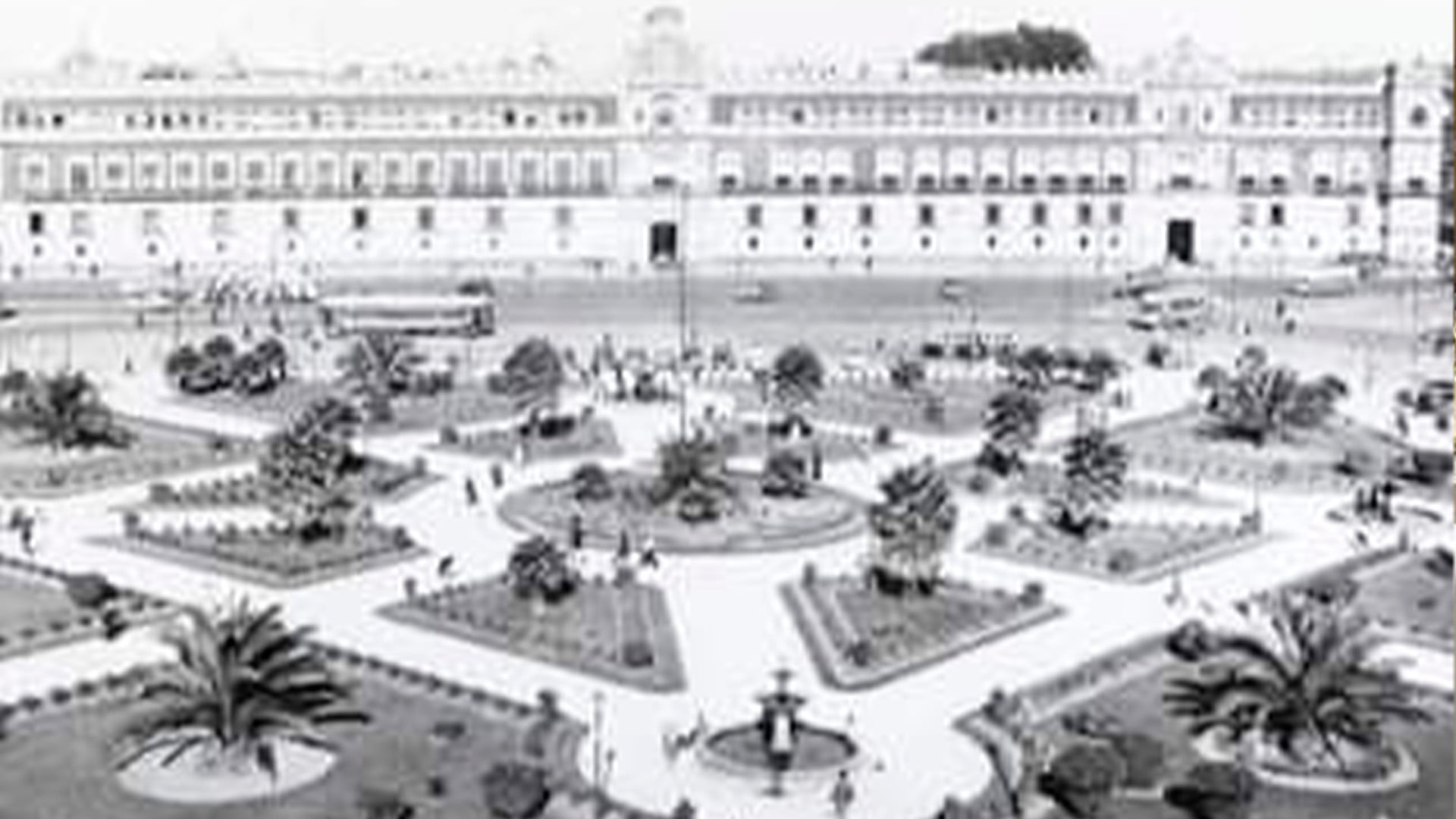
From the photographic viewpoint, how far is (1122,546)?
116 feet

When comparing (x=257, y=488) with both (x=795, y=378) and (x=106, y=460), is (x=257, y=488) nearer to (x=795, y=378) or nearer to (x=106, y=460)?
(x=106, y=460)

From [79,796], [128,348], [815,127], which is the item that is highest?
[815,127]

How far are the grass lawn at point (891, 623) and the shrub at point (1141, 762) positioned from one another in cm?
486

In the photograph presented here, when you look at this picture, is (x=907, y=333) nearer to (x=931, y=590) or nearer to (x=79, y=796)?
(x=931, y=590)

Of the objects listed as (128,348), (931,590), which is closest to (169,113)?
(128,348)

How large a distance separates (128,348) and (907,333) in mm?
24274

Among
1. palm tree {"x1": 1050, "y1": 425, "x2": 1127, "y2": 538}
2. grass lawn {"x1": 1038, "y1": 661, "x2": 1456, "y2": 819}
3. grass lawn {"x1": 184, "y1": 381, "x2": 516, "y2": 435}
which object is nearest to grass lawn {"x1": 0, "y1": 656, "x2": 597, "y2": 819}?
grass lawn {"x1": 1038, "y1": 661, "x2": 1456, "y2": 819}

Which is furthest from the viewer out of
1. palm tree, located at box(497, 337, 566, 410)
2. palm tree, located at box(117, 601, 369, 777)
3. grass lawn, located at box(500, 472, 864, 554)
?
palm tree, located at box(497, 337, 566, 410)

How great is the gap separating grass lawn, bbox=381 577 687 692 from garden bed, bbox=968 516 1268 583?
6885mm

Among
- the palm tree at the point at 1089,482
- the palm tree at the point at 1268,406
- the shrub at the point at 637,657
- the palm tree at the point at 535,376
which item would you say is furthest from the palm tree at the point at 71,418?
the palm tree at the point at 1268,406

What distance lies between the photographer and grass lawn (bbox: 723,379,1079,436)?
4784cm

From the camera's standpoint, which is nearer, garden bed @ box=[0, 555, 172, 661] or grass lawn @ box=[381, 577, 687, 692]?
grass lawn @ box=[381, 577, 687, 692]

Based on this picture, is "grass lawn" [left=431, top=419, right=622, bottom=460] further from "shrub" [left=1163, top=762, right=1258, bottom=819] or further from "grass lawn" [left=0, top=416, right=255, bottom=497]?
"shrub" [left=1163, top=762, right=1258, bottom=819]

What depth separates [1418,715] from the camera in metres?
24.0
